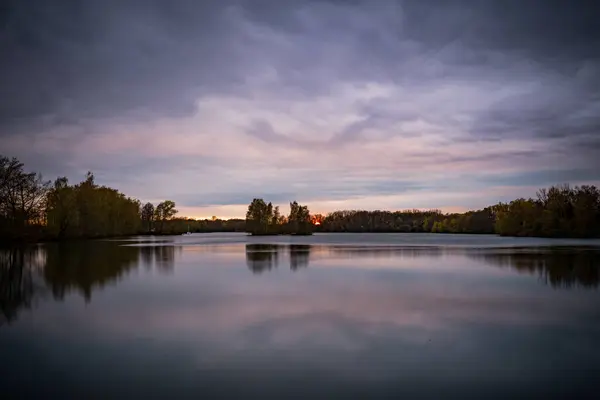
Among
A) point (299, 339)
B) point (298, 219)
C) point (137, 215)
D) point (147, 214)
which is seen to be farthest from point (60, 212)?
point (298, 219)

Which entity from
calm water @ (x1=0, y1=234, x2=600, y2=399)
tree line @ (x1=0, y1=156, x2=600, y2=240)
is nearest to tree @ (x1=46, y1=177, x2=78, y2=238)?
tree line @ (x1=0, y1=156, x2=600, y2=240)

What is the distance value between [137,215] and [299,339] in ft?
289

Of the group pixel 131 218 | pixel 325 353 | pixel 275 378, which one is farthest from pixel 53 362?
pixel 131 218

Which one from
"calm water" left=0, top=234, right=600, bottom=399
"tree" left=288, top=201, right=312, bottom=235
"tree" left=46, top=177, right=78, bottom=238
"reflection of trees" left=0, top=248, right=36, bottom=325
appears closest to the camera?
"calm water" left=0, top=234, right=600, bottom=399

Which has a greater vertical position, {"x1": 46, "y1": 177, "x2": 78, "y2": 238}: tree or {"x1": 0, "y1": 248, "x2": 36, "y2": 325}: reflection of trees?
{"x1": 46, "y1": 177, "x2": 78, "y2": 238}: tree

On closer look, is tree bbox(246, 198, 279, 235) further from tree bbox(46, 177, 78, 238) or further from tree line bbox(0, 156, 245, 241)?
tree bbox(46, 177, 78, 238)

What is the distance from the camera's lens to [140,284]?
1730 centimetres

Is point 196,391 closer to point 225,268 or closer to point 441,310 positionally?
point 441,310

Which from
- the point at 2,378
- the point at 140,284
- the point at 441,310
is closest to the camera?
the point at 2,378

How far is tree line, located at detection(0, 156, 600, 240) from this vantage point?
4600cm

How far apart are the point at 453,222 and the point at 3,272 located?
13674 cm

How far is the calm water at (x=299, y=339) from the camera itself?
6.34m

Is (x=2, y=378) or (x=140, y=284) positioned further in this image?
(x=140, y=284)

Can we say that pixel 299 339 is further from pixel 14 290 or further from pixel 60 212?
pixel 60 212
